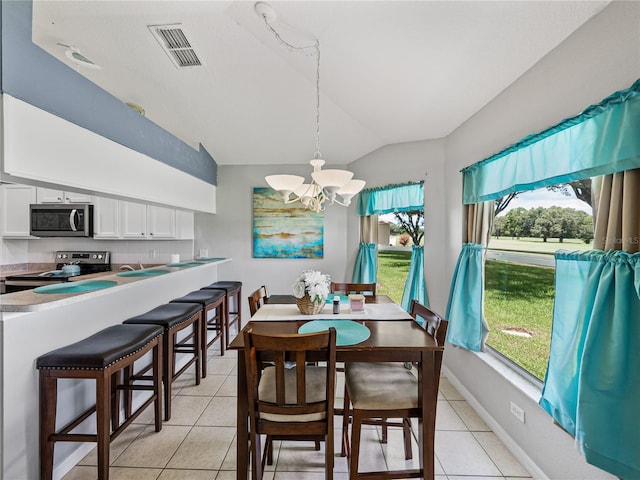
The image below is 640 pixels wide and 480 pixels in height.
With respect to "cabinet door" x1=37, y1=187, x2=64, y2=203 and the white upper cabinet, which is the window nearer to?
the white upper cabinet

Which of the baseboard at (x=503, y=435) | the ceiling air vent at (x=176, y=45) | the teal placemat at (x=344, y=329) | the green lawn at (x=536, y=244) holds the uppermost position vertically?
the ceiling air vent at (x=176, y=45)

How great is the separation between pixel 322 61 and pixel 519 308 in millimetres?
2580

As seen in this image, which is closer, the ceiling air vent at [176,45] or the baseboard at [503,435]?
the baseboard at [503,435]

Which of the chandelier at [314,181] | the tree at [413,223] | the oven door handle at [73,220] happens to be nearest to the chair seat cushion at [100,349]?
the chandelier at [314,181]

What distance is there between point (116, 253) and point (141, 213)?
2.56 feet

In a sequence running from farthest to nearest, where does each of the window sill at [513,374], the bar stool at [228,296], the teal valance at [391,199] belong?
1. the bar stool at [228,296]
2. the teal valance at [391,199]
3. the window sill at [513,374]

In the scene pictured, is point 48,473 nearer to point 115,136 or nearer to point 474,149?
point 115,136

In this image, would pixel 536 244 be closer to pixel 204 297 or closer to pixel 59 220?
pixel 204 297

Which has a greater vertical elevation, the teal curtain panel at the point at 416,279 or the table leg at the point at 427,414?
the teal curtain panel at the point at 416,279

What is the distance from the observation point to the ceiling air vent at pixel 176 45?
234 centimetres

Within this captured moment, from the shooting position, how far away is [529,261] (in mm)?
→ 1939

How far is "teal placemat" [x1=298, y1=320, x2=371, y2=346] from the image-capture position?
1681 mm

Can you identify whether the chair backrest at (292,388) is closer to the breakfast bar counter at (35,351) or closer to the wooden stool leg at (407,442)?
the wooden stool leg at (407,442)

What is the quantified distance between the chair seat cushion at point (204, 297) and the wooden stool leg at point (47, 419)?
1398 mm
